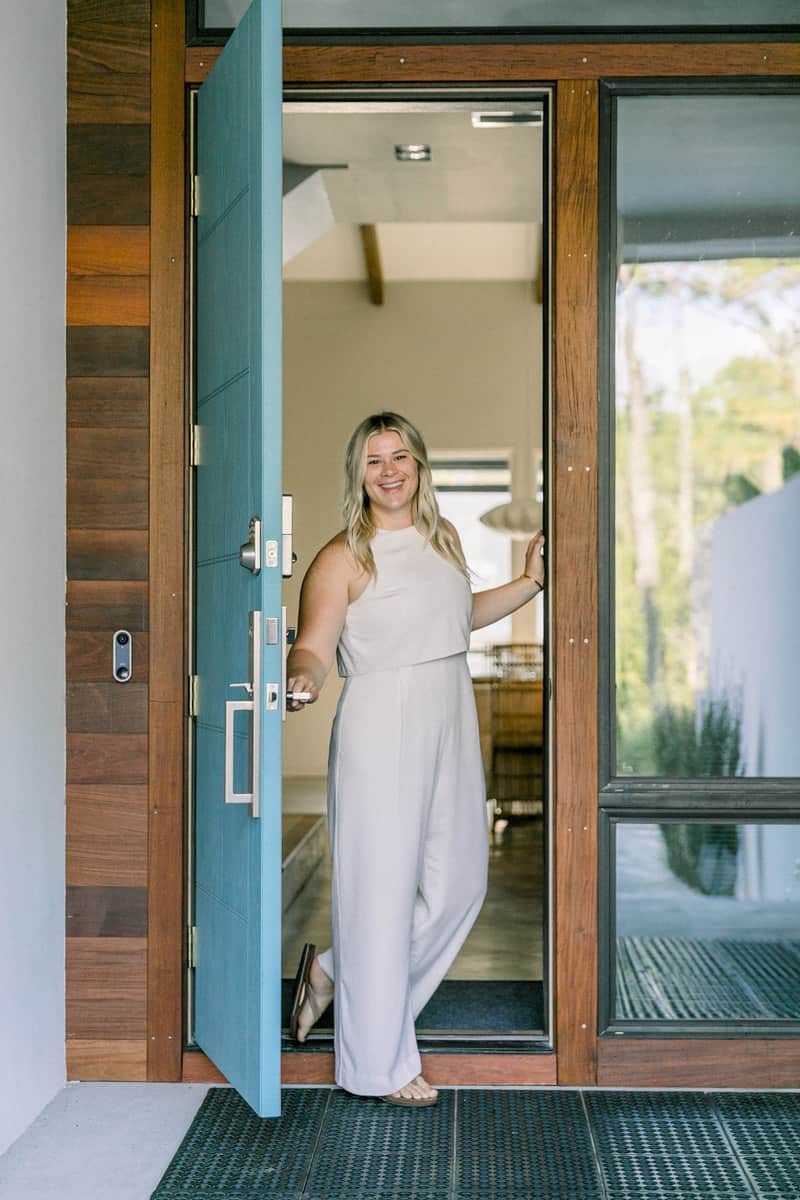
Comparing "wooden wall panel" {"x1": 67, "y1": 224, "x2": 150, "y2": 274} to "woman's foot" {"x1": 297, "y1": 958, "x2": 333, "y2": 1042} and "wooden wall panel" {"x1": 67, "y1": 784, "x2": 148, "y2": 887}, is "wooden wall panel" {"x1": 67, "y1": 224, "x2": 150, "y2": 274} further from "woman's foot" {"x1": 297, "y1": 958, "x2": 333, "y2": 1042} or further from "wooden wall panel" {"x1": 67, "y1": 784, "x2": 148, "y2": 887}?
"woman's foot" {"x1": 297, "y1": 958, "x2": 333, "y2": 1042}

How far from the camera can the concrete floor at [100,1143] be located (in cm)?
264

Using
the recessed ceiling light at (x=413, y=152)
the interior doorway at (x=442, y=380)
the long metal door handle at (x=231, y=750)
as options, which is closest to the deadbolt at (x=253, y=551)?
the long metal door handle at (x=231, y=750)

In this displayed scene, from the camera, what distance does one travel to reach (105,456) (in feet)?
10.8

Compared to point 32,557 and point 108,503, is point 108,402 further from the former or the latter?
point 32,557

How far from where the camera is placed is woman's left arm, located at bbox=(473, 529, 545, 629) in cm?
339

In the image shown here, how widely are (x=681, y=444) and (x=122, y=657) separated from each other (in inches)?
58.0

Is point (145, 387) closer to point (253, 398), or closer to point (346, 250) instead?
point (253, 398)

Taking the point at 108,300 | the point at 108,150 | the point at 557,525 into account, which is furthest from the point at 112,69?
the point at 557,525

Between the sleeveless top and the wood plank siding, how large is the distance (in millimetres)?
532

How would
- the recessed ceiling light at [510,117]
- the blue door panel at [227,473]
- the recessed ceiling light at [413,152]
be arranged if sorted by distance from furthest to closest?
the recessed ceiling light at [413,152]
the recessed ceiling light at [510,117]
the blue door panel at [227,473]

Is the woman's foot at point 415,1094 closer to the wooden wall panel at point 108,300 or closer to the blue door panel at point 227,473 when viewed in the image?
the blue door panel at point 227,473

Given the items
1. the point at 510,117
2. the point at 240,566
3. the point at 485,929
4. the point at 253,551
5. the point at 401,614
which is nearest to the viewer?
the point at 253,551

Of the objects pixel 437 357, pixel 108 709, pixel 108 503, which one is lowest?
pixel 108 709

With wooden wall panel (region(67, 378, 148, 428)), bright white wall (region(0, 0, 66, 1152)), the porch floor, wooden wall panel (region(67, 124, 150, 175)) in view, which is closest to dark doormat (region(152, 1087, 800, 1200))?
the porch floor
